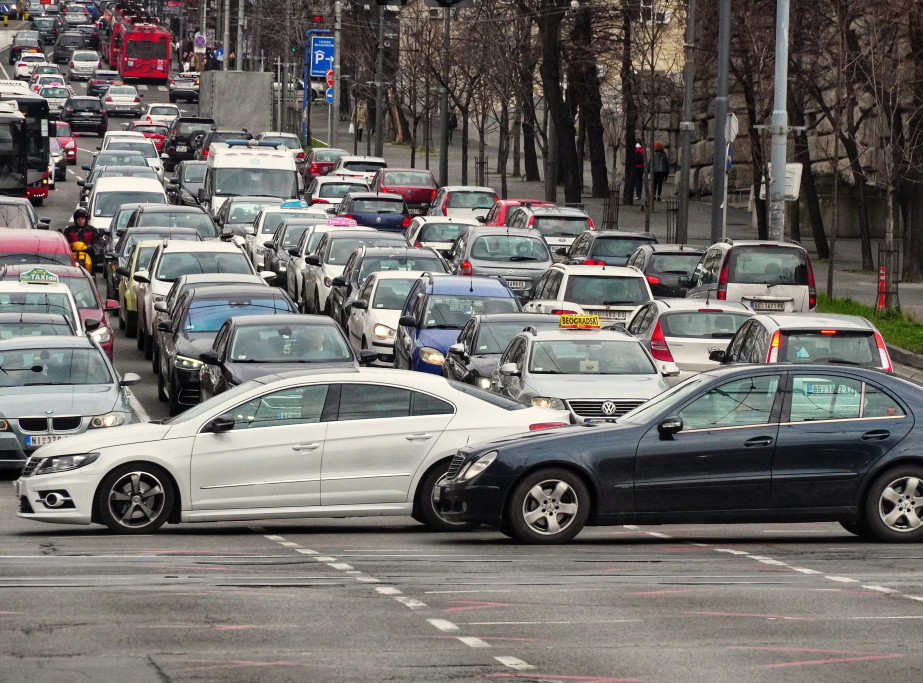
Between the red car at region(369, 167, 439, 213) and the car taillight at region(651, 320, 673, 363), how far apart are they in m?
25.6

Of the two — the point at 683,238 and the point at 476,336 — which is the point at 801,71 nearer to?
the point at 683,238

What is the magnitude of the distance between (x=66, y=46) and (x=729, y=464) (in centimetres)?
11348

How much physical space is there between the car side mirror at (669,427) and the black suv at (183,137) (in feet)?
168

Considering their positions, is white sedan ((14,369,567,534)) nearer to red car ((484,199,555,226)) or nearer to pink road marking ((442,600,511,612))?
pink road marking ((442,600,511,612))

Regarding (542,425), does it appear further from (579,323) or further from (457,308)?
(457,308)

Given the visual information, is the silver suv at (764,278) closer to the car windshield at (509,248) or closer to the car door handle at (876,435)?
the car windshield at (509,248)

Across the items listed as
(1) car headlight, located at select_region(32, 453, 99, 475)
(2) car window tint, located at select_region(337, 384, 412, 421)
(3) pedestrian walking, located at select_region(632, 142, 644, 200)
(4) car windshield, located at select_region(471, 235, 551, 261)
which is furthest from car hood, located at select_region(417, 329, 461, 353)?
(3) pedestrian walking, located at select_region(632, 142, 644, 200)

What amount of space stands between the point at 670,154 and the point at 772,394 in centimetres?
5285

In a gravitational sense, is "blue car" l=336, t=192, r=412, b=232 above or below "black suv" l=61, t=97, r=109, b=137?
below

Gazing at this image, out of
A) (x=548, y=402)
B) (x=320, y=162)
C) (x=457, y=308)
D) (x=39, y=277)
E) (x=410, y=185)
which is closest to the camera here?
(x=548, y=402)

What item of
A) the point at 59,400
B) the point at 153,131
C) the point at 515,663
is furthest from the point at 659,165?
the point at 515,663

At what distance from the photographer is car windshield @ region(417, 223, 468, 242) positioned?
34.8 metres

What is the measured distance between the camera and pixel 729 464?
12.9 m

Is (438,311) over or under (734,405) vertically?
under
